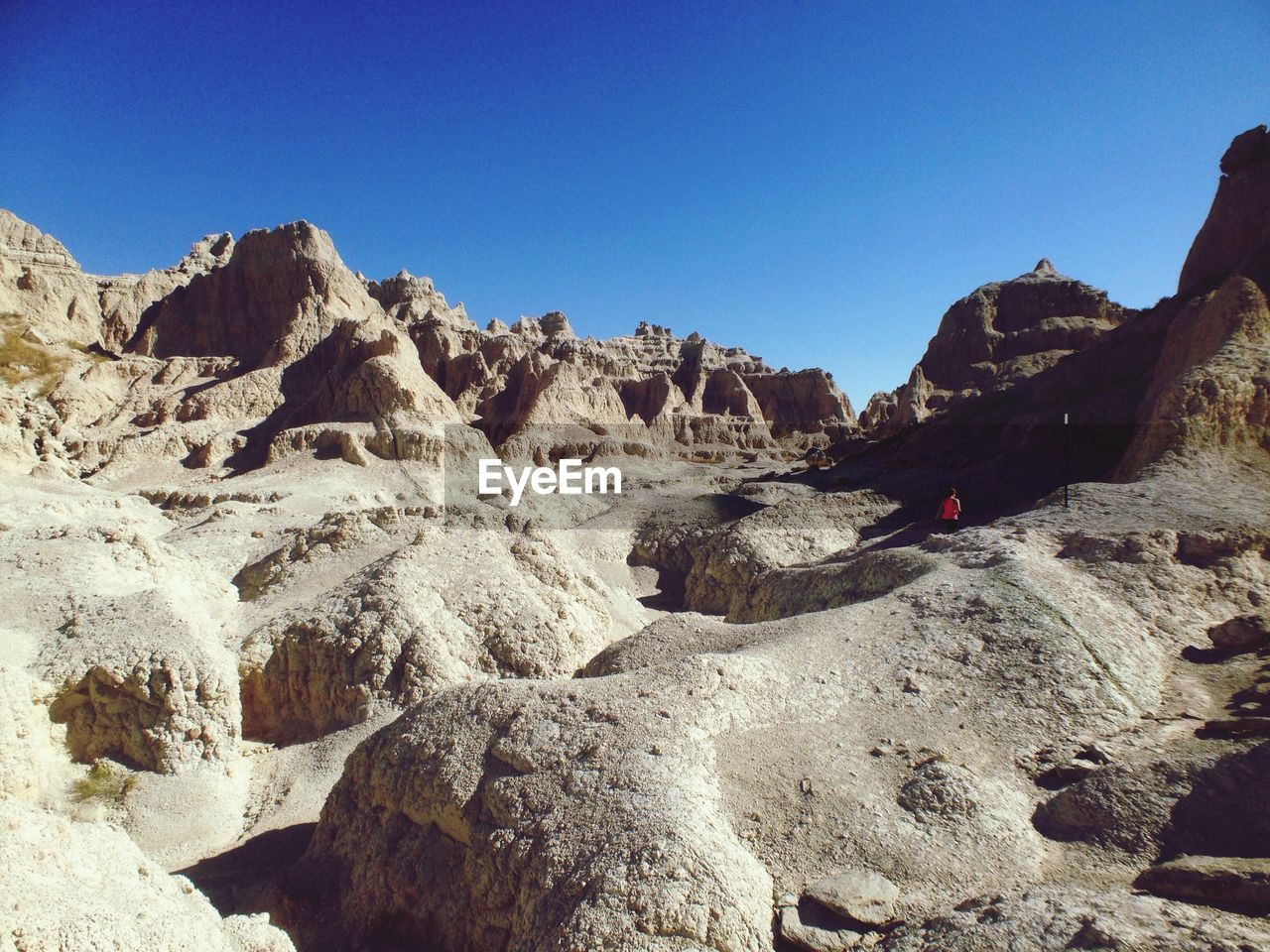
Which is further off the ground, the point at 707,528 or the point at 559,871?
the point at 707,528

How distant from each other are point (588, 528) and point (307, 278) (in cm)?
3019

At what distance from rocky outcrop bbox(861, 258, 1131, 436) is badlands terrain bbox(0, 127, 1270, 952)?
26.4m

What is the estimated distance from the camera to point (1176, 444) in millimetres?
14383

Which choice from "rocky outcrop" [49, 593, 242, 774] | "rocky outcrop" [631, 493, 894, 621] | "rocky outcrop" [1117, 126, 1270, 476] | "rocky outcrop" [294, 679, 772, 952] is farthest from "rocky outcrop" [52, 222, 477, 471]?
"rocky outcrop" [1117, 126, 1270, 476]

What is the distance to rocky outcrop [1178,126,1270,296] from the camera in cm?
2439

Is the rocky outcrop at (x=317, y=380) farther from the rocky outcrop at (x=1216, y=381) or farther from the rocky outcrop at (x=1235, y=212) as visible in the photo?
the rocky outcrop at (x=1235, y=212)

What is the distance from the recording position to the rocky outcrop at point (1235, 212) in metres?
24.4

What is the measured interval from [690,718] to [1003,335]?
182 ft

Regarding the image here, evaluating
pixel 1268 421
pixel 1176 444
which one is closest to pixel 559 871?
pixel 1176 444

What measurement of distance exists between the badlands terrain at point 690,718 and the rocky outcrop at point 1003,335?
26.4 metres

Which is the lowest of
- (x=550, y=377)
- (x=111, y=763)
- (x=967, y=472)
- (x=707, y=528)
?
(x=111, y=763)

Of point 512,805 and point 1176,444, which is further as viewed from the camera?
point 1176,444

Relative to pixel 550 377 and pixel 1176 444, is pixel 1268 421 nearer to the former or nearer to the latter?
pixel 1176 444

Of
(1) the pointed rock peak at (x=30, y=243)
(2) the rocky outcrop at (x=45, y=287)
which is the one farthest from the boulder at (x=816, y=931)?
(1) the pointed rock peak at (x=30, y=243)
